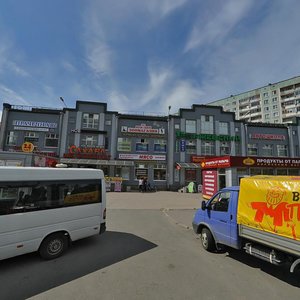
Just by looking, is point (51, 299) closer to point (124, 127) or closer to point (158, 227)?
point (158, 227)

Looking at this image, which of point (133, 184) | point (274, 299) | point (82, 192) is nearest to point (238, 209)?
point (274, 299)

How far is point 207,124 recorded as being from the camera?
3266 centimetres

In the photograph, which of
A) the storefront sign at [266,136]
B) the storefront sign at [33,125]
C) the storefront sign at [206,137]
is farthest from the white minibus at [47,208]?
the storefront sign at [266,136]

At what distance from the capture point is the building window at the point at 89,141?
29562mm

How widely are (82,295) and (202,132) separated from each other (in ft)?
99.0

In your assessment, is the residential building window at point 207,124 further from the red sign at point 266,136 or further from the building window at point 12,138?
the building window at point 12,138

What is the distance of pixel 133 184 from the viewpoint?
29.2m

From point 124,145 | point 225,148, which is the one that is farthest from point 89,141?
point 225,148

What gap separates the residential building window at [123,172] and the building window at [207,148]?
11.5m

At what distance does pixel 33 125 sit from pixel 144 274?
2980 centimetres

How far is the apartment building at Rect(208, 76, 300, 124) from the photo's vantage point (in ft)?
225

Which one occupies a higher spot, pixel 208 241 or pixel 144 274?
pixel 208 241

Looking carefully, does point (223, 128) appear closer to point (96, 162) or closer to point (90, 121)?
point (96, 162)

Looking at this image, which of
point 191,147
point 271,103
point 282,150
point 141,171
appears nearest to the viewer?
point 141,171
